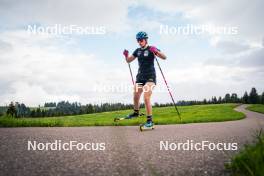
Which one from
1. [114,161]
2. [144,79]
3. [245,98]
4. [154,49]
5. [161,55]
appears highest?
[154,49]

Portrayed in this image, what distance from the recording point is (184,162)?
3730mm

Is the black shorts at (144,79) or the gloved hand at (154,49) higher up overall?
the gloved hand at (154,49)

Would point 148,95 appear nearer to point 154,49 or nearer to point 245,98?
point 154,49

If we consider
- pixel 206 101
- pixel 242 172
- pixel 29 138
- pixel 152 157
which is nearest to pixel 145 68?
pixel 29 138

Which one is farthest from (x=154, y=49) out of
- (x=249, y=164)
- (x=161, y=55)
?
(x=249, y=164)

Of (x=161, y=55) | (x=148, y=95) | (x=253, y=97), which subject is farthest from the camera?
(x=253, y=97)

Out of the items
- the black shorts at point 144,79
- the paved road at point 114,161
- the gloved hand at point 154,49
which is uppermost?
the gloved hand at point 154,49

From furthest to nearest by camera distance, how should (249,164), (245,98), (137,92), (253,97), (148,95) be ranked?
(245,98), (253,97), (137,92), (148,95), (249,164)

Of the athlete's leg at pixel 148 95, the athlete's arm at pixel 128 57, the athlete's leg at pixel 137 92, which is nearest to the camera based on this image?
the athlete's leg at pixel 148 95

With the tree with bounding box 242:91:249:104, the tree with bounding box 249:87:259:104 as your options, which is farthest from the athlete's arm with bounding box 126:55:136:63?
the tree with bounding box 242:91:249:104

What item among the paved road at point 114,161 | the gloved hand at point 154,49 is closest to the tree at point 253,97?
the gloved hand at point 154,49

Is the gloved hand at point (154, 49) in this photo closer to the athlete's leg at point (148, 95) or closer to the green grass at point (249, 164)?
the athlete's leg at point (148, 95)

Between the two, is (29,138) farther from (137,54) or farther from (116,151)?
(137,54)

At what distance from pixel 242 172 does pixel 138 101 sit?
5.97 metres
